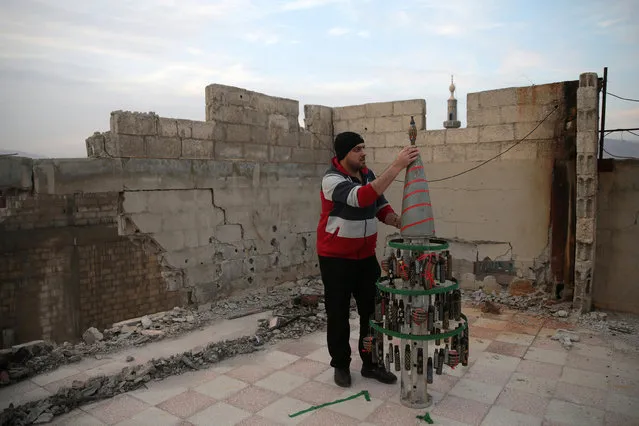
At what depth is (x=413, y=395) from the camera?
3.34m

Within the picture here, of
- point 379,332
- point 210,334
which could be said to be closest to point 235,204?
point 210,334

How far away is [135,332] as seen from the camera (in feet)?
16.4

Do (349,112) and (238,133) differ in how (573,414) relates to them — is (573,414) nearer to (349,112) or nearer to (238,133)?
(238,133)

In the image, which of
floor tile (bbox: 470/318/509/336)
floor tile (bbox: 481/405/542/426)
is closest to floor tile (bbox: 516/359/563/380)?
floor tile (bbox: 481/405/542/426)

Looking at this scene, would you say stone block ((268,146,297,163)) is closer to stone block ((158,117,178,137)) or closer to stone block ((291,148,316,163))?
stone block ((291,148,316,163))

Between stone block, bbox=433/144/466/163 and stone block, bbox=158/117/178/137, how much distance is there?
142 inches

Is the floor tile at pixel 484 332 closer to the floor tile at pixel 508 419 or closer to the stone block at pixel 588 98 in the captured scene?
the floor tile at pixel 508 419

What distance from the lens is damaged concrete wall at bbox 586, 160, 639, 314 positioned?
5.52m

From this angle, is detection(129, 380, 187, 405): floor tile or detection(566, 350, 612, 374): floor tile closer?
detection(129, 380, 187, 405): floor tile

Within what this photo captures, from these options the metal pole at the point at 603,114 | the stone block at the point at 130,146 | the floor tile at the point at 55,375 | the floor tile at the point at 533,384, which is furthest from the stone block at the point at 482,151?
the floor tile at the point at 55,375

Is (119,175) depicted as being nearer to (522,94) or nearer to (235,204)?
(235,204)

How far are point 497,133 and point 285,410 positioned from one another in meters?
4.63

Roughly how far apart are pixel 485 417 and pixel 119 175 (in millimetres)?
4153

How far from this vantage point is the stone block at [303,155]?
6991 millimetres
